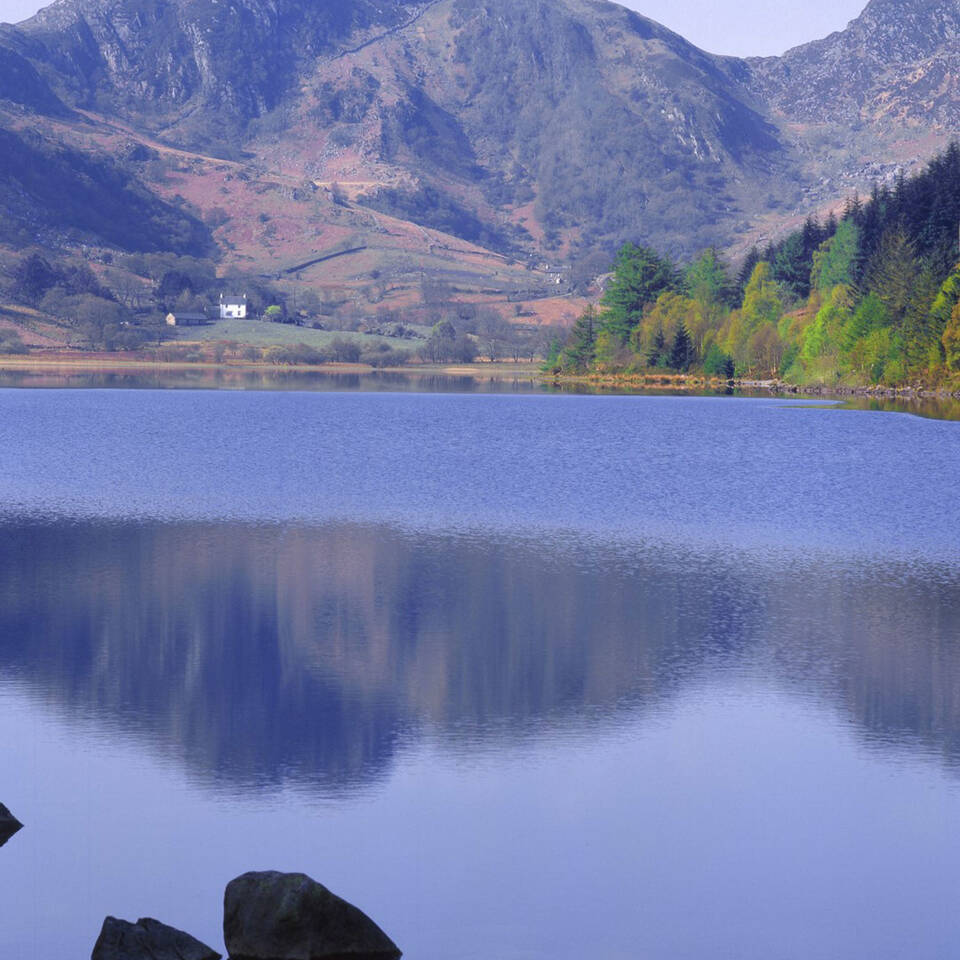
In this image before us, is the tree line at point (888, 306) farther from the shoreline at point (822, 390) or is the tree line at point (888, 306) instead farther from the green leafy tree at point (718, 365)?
the shoreline at point (822, 390)

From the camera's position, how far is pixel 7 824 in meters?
17.7

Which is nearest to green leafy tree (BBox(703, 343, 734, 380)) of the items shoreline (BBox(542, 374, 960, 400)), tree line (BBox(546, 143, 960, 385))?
tree line (BBox(546, 143, 960, 385))

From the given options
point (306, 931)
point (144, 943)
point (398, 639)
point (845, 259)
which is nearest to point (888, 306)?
point (845, 259)

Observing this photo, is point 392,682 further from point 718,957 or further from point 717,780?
point 718,957

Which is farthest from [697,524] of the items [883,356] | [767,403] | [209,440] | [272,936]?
[883,356]

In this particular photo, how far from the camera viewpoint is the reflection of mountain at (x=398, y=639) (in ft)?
74.4

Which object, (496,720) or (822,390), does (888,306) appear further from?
(496,720)

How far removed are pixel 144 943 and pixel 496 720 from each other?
9.63 meters

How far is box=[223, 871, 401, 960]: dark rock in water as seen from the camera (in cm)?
1435

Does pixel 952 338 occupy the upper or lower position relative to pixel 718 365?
upper

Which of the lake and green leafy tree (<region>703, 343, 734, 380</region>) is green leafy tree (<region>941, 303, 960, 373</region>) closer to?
green leafy tree (<region>703, 343, 734, 380</region>)

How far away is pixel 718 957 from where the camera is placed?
14445 mm

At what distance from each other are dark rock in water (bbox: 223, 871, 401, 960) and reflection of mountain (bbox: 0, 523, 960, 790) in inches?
191

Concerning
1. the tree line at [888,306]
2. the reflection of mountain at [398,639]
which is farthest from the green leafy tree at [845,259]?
the reflection of mountain at [398,639]
